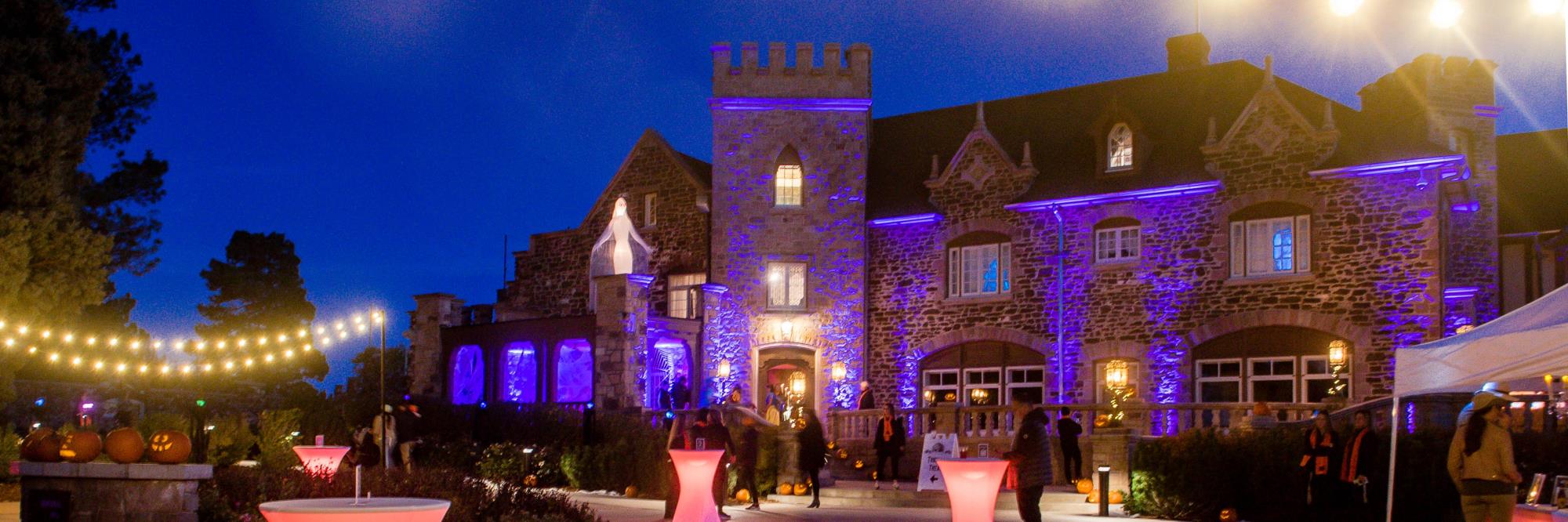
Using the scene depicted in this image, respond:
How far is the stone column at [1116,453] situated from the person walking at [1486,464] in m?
9.21

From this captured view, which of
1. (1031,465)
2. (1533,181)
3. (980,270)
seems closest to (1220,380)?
(980,270)

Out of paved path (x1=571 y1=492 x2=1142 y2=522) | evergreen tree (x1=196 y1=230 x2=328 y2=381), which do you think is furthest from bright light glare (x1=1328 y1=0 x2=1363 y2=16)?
evergreen tree (x1=196 y1=230 x2=328 y2=381)

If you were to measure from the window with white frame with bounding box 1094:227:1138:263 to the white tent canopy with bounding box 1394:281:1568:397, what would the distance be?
55.3 feet

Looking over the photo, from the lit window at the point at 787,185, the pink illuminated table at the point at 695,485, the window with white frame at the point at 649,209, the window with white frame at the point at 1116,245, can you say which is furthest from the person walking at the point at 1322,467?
the window with white frame at the point at 649,209

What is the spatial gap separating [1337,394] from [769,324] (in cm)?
1139

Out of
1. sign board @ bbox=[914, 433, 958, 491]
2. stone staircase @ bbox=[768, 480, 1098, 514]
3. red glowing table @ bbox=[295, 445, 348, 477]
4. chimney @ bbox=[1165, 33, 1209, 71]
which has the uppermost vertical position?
chimney @ bbox=[1165, 33, 1209, 71]

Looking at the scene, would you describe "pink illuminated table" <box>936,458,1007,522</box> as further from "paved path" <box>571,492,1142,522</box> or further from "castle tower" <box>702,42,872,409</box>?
"castle tower" <box>702,42,872,409</box>

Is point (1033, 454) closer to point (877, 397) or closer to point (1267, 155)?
point (1267, 155)

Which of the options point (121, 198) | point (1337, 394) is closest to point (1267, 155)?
point (1337, 394)

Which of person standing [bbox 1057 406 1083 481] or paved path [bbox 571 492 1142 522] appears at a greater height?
person standing [bbox 1057 406 1083 481]

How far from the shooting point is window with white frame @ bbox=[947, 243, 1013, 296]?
30.2 metres

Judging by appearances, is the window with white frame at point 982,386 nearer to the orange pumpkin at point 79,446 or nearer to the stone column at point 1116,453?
the stone column at point 1116,453

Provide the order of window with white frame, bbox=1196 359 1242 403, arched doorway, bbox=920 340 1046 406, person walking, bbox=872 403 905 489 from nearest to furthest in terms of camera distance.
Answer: person walking, bbox=872 403 905 489
window with white frame, bbox=1196 359 1242 403
arched doorway, bbox=920 340 1046 406

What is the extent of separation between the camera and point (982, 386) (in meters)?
30.3
